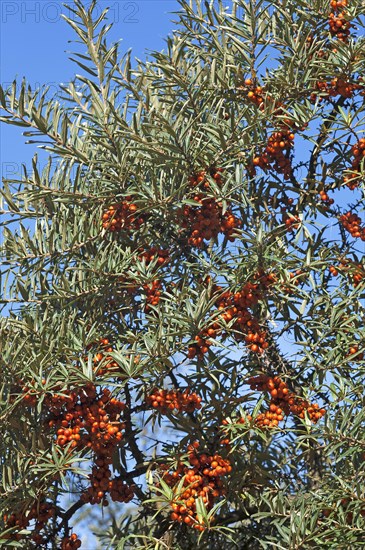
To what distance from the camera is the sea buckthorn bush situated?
3439 mm

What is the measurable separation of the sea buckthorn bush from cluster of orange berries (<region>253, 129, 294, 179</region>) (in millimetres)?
15

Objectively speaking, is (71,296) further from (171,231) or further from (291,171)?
(291,171)

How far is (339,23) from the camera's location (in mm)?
4016

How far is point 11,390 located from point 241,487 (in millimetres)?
1154

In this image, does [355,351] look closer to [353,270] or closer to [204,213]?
[353,270]

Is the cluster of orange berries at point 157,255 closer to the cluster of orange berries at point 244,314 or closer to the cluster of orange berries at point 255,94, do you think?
the cluster of orange berries at point 244,314

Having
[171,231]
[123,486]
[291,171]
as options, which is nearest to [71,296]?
[171,231]

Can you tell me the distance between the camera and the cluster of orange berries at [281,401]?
360 cm

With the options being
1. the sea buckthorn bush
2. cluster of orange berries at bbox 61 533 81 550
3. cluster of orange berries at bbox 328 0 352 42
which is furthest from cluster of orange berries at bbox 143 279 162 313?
cluster of orange berries at bbox 328 0 352 42

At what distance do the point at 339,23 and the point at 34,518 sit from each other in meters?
2.91

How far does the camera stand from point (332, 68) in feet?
13.1

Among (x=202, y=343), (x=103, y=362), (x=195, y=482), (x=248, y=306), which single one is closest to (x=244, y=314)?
(x=248, y=306)

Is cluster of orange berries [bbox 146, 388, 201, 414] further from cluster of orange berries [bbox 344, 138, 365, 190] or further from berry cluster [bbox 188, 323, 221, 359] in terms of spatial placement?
cluster of orange berries [bbox 344, 138, 365, 190]

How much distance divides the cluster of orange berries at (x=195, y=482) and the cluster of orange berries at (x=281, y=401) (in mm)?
317
